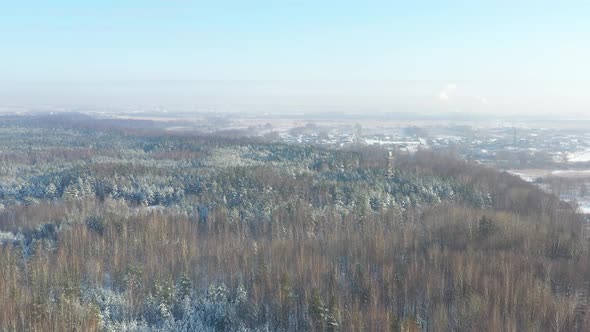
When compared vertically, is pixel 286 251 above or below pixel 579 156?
below

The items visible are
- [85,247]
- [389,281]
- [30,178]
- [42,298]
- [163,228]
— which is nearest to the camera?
[42,298]

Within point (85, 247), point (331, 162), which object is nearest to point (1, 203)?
point (85, 247)

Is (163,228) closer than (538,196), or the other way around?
(163,228)

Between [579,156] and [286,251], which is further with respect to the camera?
[579,156]

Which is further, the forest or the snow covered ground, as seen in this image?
the snow covered ground

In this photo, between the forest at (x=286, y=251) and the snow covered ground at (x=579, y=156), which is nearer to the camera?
the forest at (x=286, y=251)

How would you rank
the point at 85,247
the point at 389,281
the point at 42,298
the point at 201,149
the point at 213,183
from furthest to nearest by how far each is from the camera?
1. the point at 201,149
2. the point at 213,183
3. the point at 85,247
4. the point at 389,281
5. the point at 42,298

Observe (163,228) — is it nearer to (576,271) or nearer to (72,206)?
(72,206)
